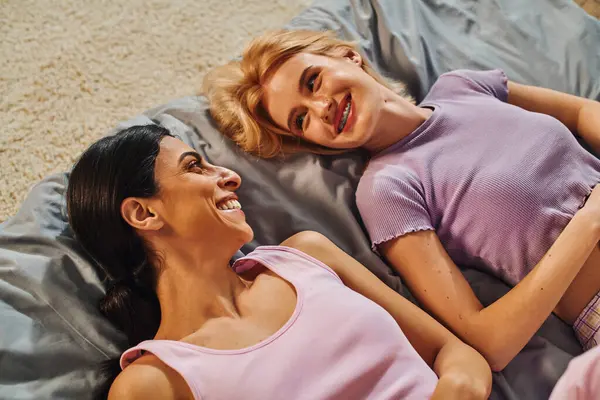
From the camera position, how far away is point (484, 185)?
1138mm

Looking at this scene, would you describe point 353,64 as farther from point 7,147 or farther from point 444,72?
point 7,147

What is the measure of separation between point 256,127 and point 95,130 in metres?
0.77

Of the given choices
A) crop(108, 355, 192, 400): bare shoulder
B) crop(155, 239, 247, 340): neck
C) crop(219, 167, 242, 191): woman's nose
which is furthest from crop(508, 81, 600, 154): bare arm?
crop(108, 355, 192, 400): bare shoulder

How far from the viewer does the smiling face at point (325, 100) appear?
122 centimetres

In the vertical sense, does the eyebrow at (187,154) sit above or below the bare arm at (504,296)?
above

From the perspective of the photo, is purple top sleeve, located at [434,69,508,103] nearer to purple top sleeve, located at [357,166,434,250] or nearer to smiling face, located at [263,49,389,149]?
smiling face, located at [263,49,389,149]

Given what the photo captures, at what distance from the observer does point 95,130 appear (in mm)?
1812

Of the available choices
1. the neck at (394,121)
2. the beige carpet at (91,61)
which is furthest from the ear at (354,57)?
the beige carpet at (91,61)

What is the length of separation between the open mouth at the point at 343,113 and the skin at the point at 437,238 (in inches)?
0.4

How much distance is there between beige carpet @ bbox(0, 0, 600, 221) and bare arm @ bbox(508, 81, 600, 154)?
746 mm

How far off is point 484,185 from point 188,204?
0.61m

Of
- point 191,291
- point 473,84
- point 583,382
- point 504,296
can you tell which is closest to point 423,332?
point 504,296

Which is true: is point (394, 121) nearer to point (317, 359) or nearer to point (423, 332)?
point (423, 332)

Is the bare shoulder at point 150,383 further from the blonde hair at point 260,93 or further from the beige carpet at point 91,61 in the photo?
the beige carpet at point 91,61
